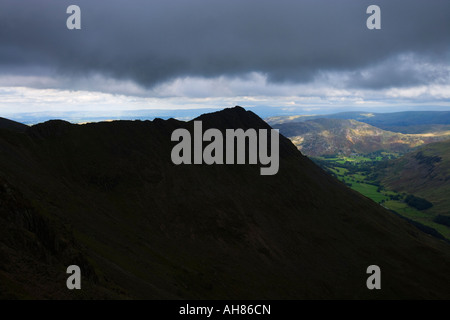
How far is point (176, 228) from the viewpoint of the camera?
84.6 meters

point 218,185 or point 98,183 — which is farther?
point 218,185

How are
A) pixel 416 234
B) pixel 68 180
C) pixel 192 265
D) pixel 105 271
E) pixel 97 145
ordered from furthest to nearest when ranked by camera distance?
pixel 416 234 → pixel 97 145 → pixel 68 180 → pixel 192 265 → pixel 105 271

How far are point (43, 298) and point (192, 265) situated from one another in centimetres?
4301

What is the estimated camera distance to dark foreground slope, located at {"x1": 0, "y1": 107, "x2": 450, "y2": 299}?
43.3 metres

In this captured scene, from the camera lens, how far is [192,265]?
7075cm

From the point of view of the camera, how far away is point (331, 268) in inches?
3369

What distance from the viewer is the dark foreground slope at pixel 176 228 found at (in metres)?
43.3

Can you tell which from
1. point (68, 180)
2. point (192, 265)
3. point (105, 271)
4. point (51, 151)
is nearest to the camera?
point (105, 271)
